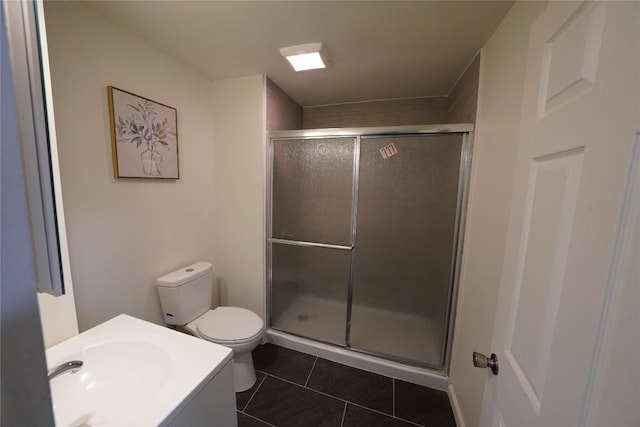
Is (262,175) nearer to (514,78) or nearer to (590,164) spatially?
(514,78)

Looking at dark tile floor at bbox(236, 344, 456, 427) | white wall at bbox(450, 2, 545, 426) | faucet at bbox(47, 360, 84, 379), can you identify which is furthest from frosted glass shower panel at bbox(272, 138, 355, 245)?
faucet at bbox(47, 360, 84, 379)

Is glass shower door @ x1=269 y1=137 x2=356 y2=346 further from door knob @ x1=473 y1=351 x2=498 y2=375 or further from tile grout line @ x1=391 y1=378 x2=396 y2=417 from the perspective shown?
door knob @ x1=473 y1=351 x2=498 y2=375

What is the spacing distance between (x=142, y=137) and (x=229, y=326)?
1.33 metres

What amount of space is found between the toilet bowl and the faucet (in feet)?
2.20

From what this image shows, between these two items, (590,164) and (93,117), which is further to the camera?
(93,117)

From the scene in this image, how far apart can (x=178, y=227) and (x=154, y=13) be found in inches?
49.3

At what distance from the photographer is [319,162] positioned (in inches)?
72.2

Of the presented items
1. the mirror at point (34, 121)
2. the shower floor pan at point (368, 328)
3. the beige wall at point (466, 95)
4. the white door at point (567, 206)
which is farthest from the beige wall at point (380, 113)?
the mirror at point (34, 121)

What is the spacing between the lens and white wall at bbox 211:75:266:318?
1.84 m

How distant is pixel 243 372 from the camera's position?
5.19 ft

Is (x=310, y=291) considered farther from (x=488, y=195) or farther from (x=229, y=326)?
(x=488, y=195)

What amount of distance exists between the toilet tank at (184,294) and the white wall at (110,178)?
0.08m

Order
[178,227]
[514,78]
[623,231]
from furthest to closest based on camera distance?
[178,227] < [514,78] < [623,231]

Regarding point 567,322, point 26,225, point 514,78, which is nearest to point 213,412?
point 26,225
